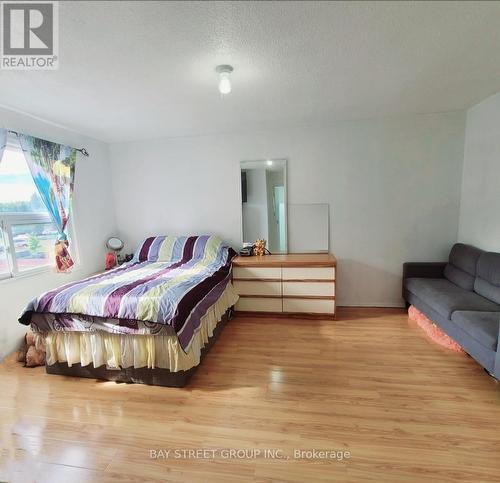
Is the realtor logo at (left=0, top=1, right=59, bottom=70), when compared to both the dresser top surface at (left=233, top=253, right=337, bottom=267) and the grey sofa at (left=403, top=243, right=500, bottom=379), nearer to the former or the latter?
the dresser top surface at (left=233, top=253, right=337, bottom=267)

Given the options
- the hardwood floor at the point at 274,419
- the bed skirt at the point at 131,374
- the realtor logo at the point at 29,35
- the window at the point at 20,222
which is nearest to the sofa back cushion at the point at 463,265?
the hardwood floor at the point at 274,419

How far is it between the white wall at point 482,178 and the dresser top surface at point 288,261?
1.47 meters

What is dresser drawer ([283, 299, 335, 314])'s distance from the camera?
9.73 ft

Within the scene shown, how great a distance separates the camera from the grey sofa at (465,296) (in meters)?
1.84

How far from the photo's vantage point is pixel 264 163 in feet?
10.9

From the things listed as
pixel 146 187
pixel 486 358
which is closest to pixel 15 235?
pixel 146 187

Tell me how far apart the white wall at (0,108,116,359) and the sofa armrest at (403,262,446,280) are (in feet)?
12.7

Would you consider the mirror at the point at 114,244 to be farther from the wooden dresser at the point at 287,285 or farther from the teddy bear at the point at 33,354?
the wooden dresser at the point at 287,285

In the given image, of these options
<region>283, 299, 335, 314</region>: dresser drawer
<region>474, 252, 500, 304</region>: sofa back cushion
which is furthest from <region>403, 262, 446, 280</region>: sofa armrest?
<region>283, 299, 335, 314</region>: dresser drawer

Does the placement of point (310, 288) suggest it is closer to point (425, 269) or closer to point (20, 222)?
point (425, 269)

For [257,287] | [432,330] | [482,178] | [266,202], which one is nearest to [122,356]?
[257,287]

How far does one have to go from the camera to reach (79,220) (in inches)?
125

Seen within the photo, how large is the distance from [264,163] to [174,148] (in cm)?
123

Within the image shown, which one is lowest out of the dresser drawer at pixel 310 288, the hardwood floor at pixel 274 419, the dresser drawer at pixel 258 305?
the hardwood floor at pixel 274 419
